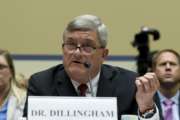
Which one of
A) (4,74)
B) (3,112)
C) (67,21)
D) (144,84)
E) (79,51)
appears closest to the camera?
(144,84)

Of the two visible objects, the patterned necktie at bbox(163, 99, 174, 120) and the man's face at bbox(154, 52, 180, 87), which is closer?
the patterned necktie at bbox(163, 99, 174, 120)

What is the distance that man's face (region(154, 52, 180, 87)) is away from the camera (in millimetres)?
3893

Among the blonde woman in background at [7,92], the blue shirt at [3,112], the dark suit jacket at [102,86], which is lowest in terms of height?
the blue shirt at [3,112]

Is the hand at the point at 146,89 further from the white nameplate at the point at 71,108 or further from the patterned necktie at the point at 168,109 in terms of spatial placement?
the patterned necktie at the point at 168,109

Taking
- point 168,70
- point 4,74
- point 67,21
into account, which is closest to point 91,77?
point 4,74

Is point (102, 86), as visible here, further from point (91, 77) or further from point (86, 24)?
point (86, 24)

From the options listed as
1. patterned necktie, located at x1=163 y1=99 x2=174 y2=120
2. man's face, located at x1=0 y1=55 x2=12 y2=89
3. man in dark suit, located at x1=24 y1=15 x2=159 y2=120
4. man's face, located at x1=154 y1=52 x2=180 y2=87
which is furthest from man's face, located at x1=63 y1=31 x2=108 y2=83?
man's face, located at x1=154 y1=52 x2=180 y2=87

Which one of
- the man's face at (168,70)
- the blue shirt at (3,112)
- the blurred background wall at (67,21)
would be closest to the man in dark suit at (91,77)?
the blue shirt at (3,112)

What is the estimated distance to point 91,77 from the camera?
7.18 feet

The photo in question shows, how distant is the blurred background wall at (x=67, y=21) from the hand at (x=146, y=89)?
3169 millimetres

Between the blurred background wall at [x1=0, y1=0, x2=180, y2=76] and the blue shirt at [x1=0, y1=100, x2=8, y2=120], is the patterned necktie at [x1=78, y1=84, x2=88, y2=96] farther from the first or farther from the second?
the blurred background wall at [x1=0, y1=0, x2=180, y2=76]

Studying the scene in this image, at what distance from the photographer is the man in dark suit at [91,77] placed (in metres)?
1.92

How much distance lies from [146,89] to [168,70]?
2.06 meters

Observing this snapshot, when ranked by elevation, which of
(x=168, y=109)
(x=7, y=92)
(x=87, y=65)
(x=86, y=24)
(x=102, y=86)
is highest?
(x=86, y=24)
